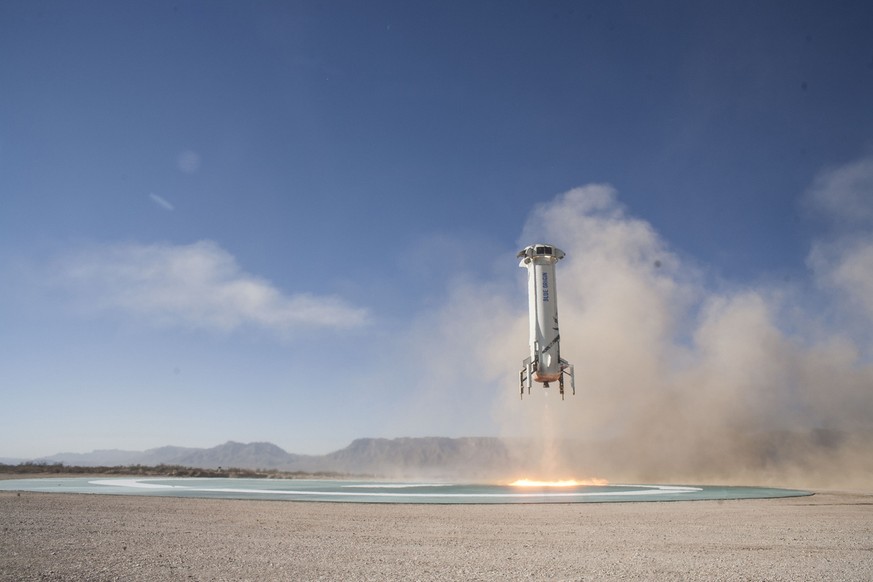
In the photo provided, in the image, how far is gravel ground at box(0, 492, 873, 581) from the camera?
14398 mm

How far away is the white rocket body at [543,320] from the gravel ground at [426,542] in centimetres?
987

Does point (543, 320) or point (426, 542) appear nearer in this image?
point (426, 542)

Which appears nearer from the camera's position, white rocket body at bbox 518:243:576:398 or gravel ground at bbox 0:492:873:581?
gravel ground at bbox 0:492:873:581

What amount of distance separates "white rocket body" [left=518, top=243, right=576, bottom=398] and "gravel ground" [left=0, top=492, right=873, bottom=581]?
9.87 m

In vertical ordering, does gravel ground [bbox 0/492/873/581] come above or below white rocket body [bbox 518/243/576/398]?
below

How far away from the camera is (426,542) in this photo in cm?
1933

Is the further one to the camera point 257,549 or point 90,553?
point 257,549

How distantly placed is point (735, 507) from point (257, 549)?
86.1ft

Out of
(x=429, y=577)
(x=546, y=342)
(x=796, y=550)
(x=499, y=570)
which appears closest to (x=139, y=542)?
(x=429, y=577)

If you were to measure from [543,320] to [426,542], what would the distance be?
2232cm

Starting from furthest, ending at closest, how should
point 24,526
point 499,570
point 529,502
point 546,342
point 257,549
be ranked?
point 546,342 < point 529,502 < point 24,526 < point 257,549 < point 499,570

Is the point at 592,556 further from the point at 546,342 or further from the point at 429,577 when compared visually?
the point at 546,342

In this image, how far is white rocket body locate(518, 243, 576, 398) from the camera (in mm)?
38969

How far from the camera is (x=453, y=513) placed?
28312 millimetres
